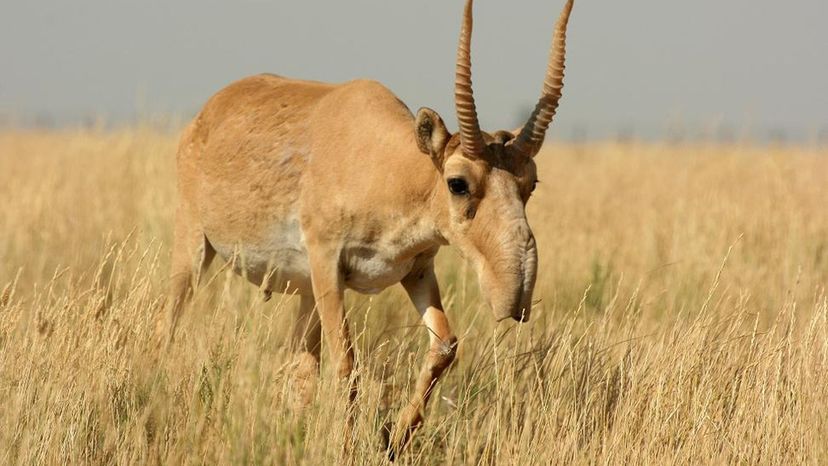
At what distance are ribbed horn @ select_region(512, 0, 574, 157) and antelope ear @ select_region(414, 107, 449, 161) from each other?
1.31 feet

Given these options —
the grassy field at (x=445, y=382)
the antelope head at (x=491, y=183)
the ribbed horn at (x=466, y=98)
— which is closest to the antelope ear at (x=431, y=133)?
the antelope head at (x=491, y=183)

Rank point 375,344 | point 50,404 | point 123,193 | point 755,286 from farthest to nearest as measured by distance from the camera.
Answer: point 123,193, point 755,286, point 375,344, point 50,404

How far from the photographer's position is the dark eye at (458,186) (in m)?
5.88

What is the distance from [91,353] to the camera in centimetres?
575

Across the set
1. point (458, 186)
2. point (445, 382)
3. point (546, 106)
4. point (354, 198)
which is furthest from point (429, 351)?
point (546, 106)

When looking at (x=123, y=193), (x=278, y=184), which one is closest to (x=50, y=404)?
(x=278, y=184)

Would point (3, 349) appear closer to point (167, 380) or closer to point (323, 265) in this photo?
point (167, 380)

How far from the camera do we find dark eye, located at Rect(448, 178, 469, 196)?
5.88m

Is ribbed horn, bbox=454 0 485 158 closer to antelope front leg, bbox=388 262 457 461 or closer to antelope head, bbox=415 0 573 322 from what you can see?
antelope head, bbox=415 0 573 322

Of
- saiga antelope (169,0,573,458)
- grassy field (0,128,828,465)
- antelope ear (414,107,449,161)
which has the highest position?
antelope ear (414,107,449,161)

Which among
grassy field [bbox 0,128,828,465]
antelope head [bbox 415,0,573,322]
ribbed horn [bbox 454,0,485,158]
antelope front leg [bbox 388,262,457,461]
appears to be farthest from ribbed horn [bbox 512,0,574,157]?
antelope front leg [bbox 388,262,457,461]

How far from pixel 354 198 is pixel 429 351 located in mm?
968

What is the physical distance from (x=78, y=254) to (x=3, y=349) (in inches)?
186

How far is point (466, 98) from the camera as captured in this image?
573cm
